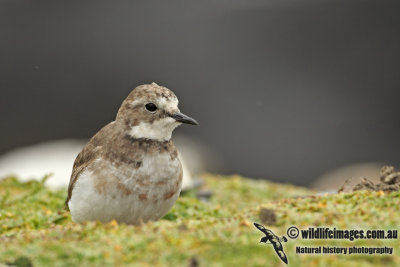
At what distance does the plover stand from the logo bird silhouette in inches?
63.4

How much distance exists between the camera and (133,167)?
7.84m

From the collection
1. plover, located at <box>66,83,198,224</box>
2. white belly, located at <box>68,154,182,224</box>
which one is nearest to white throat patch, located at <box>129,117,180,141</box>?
plover, located at <box>66,83,198,224</box>

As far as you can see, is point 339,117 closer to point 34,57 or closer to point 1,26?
point 34,57

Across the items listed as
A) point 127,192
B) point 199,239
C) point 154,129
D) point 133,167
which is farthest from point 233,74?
point 199,239

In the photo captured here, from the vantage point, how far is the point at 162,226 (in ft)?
22.7

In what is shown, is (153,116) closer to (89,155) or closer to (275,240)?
(89,155)

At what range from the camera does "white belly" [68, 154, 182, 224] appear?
7.69 m

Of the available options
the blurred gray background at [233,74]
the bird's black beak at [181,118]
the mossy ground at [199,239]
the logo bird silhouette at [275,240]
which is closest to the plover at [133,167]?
the bird's black beak at [181,118]

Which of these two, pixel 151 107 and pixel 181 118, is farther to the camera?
pixel 151 107

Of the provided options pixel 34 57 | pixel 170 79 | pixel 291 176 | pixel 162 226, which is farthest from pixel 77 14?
pixel 162 226

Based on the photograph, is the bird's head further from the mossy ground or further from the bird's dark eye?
the mossy ground

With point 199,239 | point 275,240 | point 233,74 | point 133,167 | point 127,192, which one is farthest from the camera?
point 233,74

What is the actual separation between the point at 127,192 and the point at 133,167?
34 cm

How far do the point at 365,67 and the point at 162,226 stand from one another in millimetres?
18349
